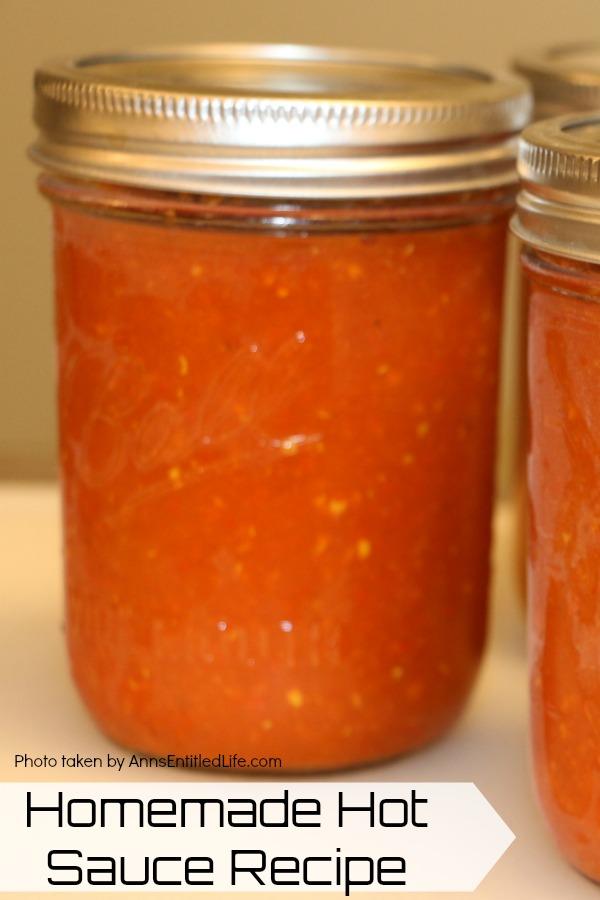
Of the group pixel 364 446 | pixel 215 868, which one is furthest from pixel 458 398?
pixel 215 868

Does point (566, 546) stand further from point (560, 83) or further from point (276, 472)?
point (560, 83)

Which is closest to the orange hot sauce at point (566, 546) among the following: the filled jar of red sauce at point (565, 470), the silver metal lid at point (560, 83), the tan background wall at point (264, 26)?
the filled jar of red sauce at point (565, 470)

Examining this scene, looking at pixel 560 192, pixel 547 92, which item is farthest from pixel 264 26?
pixel 560 192

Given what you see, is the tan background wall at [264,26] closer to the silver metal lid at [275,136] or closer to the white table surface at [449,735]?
the white table surface at [449,735]

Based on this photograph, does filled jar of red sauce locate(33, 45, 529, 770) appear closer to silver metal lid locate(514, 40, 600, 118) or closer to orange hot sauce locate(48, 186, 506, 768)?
orange hot sauce locate(48, 186, 506, 768)

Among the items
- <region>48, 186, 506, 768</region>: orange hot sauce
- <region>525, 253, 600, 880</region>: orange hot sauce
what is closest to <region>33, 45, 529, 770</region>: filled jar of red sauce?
<region>48, 186, 506, 768</region>: orange hot sauce

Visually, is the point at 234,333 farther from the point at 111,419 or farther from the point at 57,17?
the point at 57,17
